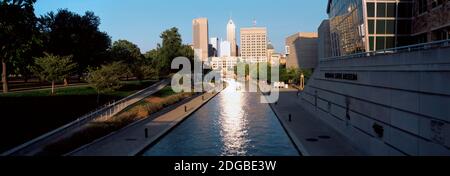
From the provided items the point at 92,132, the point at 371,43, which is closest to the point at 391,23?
the point at 371,43

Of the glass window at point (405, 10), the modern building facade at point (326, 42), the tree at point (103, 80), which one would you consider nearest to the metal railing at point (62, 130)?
the tree at point (103, 80)

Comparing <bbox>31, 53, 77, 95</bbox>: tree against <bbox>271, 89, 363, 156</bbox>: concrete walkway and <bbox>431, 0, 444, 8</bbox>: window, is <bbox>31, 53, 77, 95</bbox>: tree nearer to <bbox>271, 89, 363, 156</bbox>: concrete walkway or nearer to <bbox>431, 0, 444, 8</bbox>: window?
<bbox>271, 89, 363, 156</bbox>: concrete walkway

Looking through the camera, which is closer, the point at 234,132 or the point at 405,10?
the point at 234,132

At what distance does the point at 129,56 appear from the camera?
107 meters

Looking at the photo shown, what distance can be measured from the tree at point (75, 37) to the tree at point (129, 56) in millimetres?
8244

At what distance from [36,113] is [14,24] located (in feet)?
42.8

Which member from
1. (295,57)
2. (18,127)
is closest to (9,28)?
(18,127)

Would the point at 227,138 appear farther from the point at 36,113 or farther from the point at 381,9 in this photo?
the point at 381,9

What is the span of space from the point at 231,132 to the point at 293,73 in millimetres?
72225

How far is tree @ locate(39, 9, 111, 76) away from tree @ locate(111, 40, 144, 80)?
27.0 feet

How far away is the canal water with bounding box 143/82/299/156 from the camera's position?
2119 centimetres

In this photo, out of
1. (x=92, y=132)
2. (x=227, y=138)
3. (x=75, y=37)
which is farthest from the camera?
(x=75, y=37)
